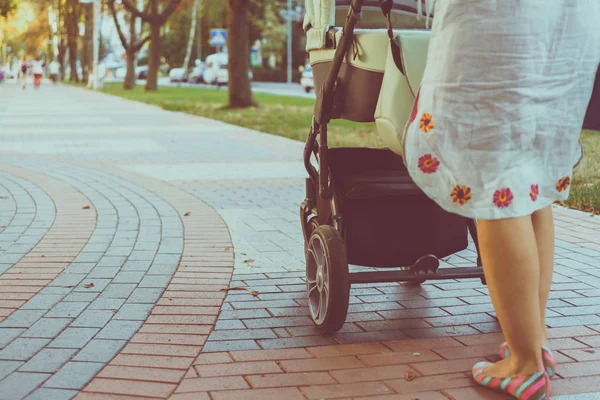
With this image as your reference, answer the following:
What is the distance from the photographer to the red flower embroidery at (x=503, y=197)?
3029 mm

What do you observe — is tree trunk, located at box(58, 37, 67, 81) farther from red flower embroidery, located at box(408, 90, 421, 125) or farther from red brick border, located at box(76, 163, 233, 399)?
red flower embroidery, located at box(408, 90, 421, 125)

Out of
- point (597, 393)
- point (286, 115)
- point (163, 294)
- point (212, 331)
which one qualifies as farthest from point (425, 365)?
point (286, 115)

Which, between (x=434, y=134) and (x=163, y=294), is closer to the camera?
(x=434, y=134)

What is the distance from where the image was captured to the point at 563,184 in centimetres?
316

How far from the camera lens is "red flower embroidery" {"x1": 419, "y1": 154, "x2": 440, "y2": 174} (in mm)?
3109

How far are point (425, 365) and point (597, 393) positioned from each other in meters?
0.63

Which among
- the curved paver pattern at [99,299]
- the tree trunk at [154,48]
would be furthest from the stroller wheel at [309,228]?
the tree trunk at [154,48]

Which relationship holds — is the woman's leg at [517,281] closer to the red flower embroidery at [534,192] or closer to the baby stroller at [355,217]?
the red flower embroidery at [534,192]

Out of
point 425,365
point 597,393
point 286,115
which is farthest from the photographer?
point 286,115

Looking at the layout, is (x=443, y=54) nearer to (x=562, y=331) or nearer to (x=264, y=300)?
(x=562, y=331)

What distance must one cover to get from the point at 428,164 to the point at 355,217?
99cm

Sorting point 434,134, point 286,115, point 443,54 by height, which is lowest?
point 286,115

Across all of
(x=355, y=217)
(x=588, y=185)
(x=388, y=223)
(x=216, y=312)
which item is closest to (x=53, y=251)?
(x=216, y=312)

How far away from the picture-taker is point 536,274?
3135 mm
